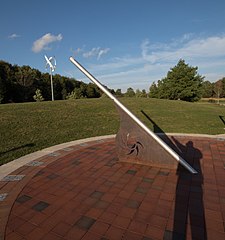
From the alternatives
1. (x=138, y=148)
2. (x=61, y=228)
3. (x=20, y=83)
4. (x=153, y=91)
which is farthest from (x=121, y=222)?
(x=153, y=91)

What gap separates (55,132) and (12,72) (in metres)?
36.0

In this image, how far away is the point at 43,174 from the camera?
423cm

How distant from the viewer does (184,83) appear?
32875 millimetres

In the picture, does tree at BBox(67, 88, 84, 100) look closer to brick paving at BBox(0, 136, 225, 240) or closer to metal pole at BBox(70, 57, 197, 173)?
metal pole at BBox(70, 57, 197, 173)

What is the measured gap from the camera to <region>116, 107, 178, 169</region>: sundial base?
4.32m

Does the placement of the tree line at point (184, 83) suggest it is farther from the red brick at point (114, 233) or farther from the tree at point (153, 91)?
the red brick at point (114, 233)

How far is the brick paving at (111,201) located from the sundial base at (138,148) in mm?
169

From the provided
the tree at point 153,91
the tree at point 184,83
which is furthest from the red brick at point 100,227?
the tree at point 153,91

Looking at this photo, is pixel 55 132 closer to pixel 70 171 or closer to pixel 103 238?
pixel 70 171

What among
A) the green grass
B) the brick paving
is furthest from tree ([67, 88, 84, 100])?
the brick paving

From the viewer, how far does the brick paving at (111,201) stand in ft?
7.93

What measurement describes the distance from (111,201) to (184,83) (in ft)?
110

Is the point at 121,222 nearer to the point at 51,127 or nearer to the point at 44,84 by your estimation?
the point at 51,127

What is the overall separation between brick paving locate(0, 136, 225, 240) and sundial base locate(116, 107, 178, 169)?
17 centimetres
